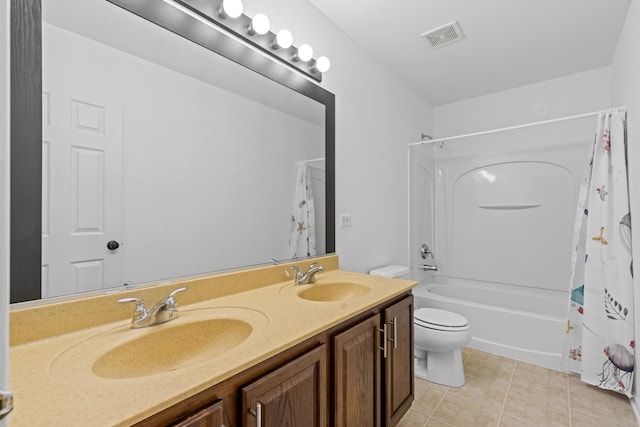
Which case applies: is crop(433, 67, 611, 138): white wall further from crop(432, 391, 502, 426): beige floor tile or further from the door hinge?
the door hinge

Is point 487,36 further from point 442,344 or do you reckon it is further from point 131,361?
point 131,361

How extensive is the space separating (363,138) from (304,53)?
2.58 ft

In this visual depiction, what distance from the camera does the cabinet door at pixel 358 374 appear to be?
3.49 ft

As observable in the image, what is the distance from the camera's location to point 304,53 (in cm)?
166

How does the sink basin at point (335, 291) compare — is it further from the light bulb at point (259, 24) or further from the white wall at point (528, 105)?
the white wall at point (528, 105)

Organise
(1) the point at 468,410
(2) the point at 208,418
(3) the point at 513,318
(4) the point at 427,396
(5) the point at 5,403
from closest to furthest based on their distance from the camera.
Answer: (5) the point at 5,403 < (2) the point at 208,418 < (1) the point at 468,410 < (4) the point at 427,396 < (3) the point at 513,318

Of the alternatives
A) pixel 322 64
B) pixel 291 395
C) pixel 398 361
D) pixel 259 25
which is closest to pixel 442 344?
pixel 398 361

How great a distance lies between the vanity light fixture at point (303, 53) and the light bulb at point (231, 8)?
426 millimetres

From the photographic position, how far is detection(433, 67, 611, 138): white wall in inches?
105

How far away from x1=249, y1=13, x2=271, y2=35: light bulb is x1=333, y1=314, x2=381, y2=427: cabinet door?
54.5 inches

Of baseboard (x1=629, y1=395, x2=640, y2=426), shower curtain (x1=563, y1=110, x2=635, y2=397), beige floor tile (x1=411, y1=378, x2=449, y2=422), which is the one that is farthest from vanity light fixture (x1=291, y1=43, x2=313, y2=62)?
baseboard (x1=629, y1=395, x2=640, y2=426)

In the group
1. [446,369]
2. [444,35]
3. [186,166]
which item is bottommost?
[446,369]

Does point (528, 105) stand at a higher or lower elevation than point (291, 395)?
higher

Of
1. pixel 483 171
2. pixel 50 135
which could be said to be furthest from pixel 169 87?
pixel 483 171
